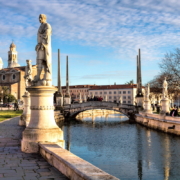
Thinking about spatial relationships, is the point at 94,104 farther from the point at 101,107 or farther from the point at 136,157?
the point at 136,157

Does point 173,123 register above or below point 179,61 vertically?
below

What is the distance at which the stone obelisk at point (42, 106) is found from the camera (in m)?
8.95

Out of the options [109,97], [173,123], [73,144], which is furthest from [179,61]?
[109,97]

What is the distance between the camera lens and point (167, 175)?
11.2 m

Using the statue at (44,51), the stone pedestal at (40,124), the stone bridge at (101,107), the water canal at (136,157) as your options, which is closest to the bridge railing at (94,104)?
the stone bridge at (101,107)

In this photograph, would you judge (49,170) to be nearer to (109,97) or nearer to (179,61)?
(179,61)

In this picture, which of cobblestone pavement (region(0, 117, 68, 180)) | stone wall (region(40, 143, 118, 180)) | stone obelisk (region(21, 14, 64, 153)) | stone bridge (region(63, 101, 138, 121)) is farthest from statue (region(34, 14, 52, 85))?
stone bridge (region(63, 101, 138, 121))

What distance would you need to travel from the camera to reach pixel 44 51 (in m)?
9.59

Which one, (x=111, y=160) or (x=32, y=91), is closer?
(x=32, y=91)

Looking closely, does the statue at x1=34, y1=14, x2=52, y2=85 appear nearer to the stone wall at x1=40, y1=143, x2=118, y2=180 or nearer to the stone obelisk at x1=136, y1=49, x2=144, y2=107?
the stone wall at x1=40, y1=143, x2=118, y2=180

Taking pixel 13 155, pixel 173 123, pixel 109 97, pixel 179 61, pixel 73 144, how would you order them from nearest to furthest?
1. pixel 13 155
2. pixel 73 144
3. pixel 173 123
4. pixel 179 61
5. pixel 109 97

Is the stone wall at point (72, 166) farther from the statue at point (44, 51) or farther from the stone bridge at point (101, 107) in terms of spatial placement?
the stone bridge at point (101, 107)

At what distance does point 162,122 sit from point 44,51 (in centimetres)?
1803

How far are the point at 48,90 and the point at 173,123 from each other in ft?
52.3
